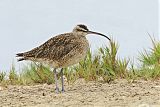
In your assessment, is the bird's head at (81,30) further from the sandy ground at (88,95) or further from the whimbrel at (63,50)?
the sandy ground at (88,95)

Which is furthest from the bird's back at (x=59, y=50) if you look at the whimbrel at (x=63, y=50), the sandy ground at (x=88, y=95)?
the sandy ground at (x=88, y=95)


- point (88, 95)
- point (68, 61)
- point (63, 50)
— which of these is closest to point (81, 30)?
point (63, 50)

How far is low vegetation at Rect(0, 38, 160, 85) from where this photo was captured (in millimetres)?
12469

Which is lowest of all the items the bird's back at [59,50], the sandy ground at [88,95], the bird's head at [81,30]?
the sandy ground at [88,95]

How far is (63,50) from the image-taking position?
11359 millimetres

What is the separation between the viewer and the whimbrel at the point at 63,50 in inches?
445

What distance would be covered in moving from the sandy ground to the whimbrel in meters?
0.53

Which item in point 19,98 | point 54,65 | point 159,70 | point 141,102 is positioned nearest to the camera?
point 141,102

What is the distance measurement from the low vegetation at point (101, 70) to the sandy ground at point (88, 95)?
0.77ft

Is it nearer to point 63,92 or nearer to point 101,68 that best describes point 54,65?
point 63,92

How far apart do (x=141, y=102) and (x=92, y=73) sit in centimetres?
325

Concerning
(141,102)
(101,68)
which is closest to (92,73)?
(101,68)

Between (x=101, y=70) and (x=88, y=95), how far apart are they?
7.91 feet

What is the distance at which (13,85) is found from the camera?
12.8 meters
